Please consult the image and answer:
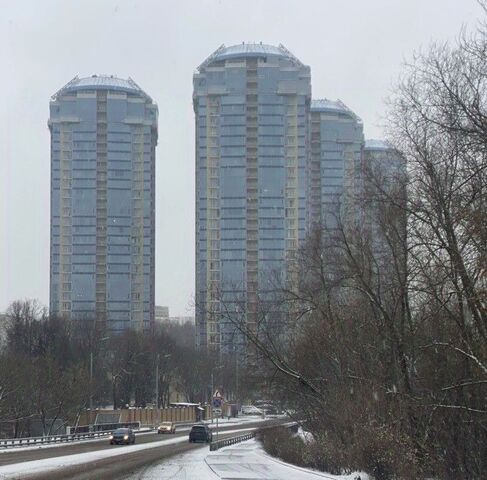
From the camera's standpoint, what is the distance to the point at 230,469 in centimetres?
3700

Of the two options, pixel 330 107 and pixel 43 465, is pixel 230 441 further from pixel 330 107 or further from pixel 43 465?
pixel 330 107

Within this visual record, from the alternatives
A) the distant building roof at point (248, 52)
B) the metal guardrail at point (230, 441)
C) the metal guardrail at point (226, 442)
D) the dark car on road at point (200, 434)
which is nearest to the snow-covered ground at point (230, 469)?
the metal guardrail at point (226, 442)

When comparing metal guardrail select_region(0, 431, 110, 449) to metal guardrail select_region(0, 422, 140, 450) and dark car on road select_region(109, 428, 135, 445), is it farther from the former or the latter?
dark car on road select_region(109, 428, 135, 445)

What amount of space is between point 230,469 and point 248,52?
10561 cm

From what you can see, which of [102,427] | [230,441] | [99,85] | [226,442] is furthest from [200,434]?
[99,85]

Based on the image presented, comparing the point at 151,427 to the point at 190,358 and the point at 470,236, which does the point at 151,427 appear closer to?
the point at 190,358

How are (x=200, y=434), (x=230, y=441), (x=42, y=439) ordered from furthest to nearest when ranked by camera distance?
(x=200, y=434) → (x=42, y=439) → (x=230, y=441)

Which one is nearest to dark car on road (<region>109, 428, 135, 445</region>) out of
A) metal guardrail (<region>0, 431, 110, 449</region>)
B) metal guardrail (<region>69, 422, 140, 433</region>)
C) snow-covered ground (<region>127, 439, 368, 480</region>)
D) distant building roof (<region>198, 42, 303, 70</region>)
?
metal guardrail (<region>0, 431, 110, 449</region>)

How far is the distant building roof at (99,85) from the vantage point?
151 m

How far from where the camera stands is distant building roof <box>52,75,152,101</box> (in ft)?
496

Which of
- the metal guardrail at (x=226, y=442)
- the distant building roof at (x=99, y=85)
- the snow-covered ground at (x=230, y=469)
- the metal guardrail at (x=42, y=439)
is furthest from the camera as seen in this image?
the distant building roof at (x=99, y=85)

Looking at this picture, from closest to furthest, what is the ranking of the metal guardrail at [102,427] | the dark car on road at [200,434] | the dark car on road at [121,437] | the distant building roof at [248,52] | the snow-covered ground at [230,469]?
the snow-covered ground at [230,469], the dark car on road at [121,437], the dark car on road at [200,434], the metal guardrail at [102,427], the distant building roof at [248,52]

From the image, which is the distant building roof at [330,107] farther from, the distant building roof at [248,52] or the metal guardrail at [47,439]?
the metal guardrail at [47,439]

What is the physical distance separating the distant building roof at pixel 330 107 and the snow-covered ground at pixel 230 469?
10234 cm
